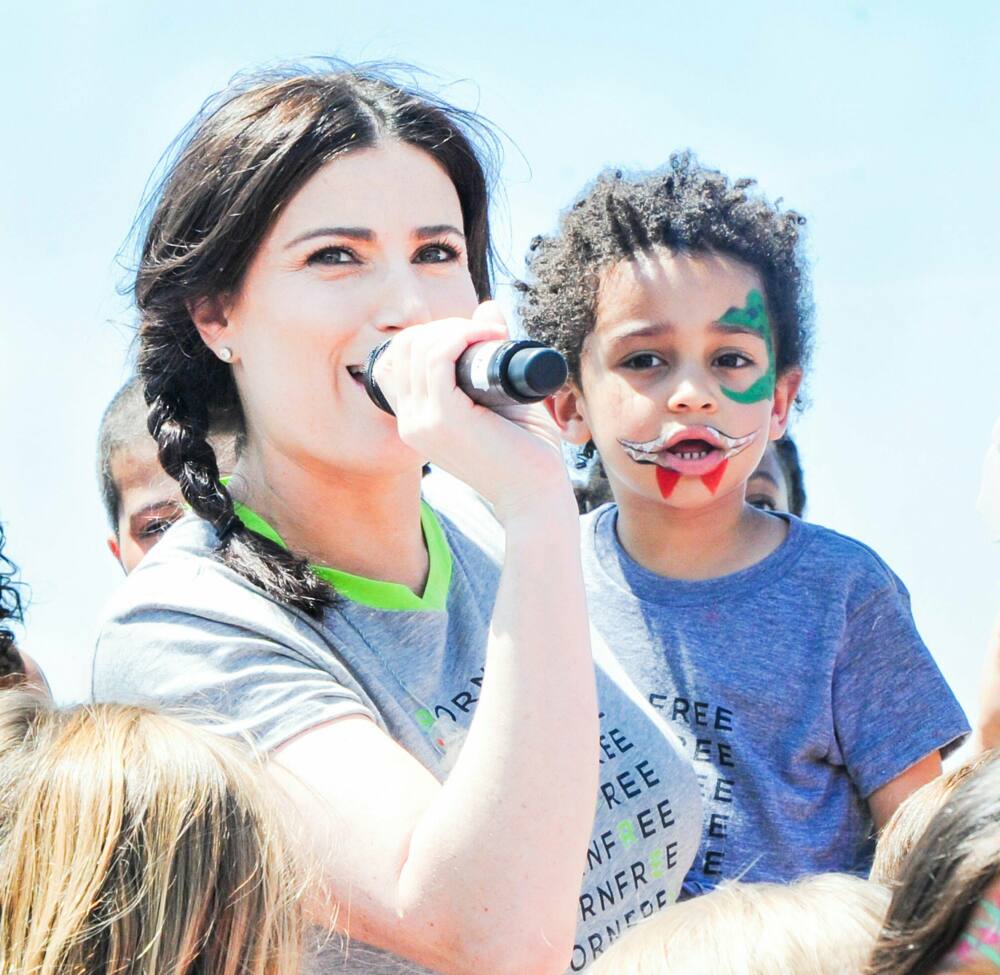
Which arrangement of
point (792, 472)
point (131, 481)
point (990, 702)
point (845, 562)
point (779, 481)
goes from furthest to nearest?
point (792, 472) → point (779, 481) → point (131, 481) → point (845, 562) → point (990, 702)

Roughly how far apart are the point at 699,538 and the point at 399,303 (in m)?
1.12

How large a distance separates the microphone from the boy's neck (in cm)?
123

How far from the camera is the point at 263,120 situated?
2463mm

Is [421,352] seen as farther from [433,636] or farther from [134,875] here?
[134,875]

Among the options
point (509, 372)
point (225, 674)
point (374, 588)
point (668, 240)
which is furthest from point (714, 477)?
point (225, 674)

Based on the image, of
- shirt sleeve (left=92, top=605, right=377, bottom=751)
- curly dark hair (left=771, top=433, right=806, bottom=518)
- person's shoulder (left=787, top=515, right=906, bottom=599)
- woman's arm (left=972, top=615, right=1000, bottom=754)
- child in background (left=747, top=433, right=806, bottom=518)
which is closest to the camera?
shirt sleeve (left=92, top=605, right=377, bottom=751)

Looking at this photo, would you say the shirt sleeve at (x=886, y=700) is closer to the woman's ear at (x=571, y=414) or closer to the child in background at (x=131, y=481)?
the woman's ear at (x=571, y=414)

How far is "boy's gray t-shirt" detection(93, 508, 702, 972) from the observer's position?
82.7 inches

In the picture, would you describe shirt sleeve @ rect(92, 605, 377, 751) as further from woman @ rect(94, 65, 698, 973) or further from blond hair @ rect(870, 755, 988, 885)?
blond hair @ rect(870, 755, 988, 885)

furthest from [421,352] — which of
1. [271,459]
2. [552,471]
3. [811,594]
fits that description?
[811,594]

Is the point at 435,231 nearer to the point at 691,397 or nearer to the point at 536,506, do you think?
the point at 536,506

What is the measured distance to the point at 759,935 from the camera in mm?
1662

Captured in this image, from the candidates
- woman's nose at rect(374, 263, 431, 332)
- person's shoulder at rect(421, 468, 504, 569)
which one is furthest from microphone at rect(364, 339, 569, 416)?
person's shoulder at rect(421, 468, 504, 569)

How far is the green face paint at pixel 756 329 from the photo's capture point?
10.7 feet
